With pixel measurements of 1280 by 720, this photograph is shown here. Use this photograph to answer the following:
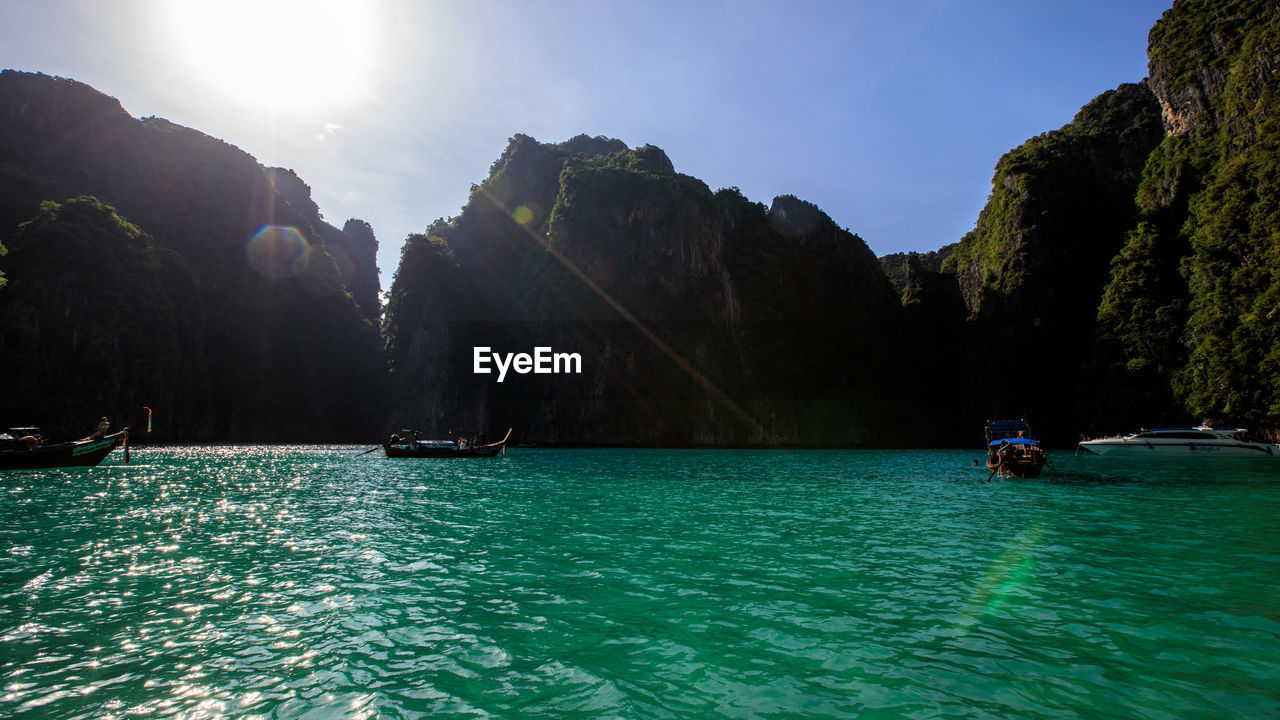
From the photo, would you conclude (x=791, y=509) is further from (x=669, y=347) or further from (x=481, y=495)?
(x=669, y=347)

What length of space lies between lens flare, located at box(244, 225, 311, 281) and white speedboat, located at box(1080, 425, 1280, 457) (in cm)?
14342

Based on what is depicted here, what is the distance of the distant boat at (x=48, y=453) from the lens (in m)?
32.8

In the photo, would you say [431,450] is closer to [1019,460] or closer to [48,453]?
[48,453]

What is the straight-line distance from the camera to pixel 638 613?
8.54 m

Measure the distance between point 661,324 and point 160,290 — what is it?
82.9 metres

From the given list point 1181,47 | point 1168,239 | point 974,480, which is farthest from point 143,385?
point 1181,47

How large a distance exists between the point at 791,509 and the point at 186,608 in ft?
56.1

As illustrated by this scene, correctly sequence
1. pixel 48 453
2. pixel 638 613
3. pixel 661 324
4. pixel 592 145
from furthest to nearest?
pixel 592 145 < pixel 661 324 < pixel 48 453 < pixel 638 613

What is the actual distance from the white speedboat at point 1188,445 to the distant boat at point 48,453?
82344 millimetres

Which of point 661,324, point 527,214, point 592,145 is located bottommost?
point 661,324

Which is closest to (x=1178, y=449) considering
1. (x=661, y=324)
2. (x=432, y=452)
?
(x=432, y=452)

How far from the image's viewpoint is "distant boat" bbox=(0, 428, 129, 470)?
32812mm

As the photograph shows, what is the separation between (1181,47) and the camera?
72812mm

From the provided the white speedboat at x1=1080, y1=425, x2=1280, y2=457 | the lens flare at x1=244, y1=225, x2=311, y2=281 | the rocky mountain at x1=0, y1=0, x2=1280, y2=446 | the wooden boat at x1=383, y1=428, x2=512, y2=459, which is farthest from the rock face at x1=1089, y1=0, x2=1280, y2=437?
the lens flare at x1=244, y1=225, x2=311, y2=281
